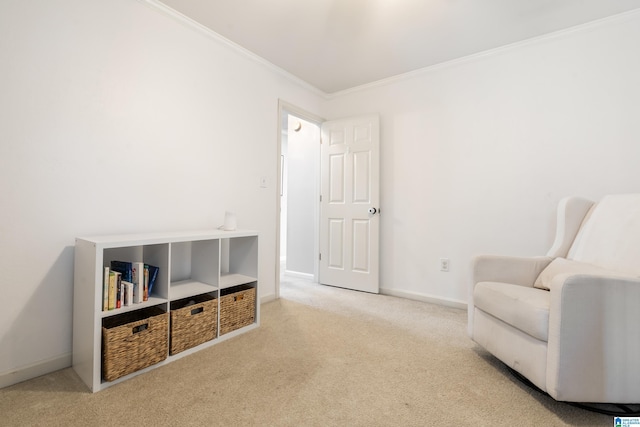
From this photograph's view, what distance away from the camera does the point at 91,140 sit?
69.6 inches

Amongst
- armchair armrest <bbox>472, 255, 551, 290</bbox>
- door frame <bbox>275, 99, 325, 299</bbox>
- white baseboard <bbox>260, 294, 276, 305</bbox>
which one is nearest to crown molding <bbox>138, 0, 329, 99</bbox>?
door frame <bbox>275, 99, 325, 299</bbox>

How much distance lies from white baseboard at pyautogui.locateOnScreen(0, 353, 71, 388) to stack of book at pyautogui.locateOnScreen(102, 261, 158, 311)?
489mm

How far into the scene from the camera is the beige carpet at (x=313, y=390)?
49.6 inches

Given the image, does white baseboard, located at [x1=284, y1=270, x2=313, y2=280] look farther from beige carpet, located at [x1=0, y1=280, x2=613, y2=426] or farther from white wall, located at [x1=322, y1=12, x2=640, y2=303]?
beige carpet, located at [x1=0, y1=280, x2=613, y2=426]

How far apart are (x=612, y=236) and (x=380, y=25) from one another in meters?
2.01

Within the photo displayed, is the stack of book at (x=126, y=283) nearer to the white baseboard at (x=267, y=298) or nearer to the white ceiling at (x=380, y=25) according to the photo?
the white baseboard at (x=267, y=298)

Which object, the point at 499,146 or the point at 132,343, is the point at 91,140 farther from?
the point at 499,146

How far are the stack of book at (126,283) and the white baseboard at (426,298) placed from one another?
2235mm

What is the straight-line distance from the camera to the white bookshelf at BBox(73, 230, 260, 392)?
1.46 meters

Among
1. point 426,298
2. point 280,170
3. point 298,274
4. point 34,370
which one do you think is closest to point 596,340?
point 426,298

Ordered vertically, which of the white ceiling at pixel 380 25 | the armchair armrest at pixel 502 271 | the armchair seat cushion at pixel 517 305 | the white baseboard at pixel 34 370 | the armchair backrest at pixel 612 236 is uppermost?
the white ceiling at pixel 380 25

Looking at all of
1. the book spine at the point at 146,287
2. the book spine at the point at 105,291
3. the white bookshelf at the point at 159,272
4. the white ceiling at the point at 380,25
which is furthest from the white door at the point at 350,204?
the book spine at the point at 105,291

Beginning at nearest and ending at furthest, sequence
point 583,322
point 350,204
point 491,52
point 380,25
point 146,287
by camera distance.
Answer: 1. point 583,322
2. point 146,287
3. point 380,25
4. point 491,52
5. point 350,204

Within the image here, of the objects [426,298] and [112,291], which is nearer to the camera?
[112,291]
